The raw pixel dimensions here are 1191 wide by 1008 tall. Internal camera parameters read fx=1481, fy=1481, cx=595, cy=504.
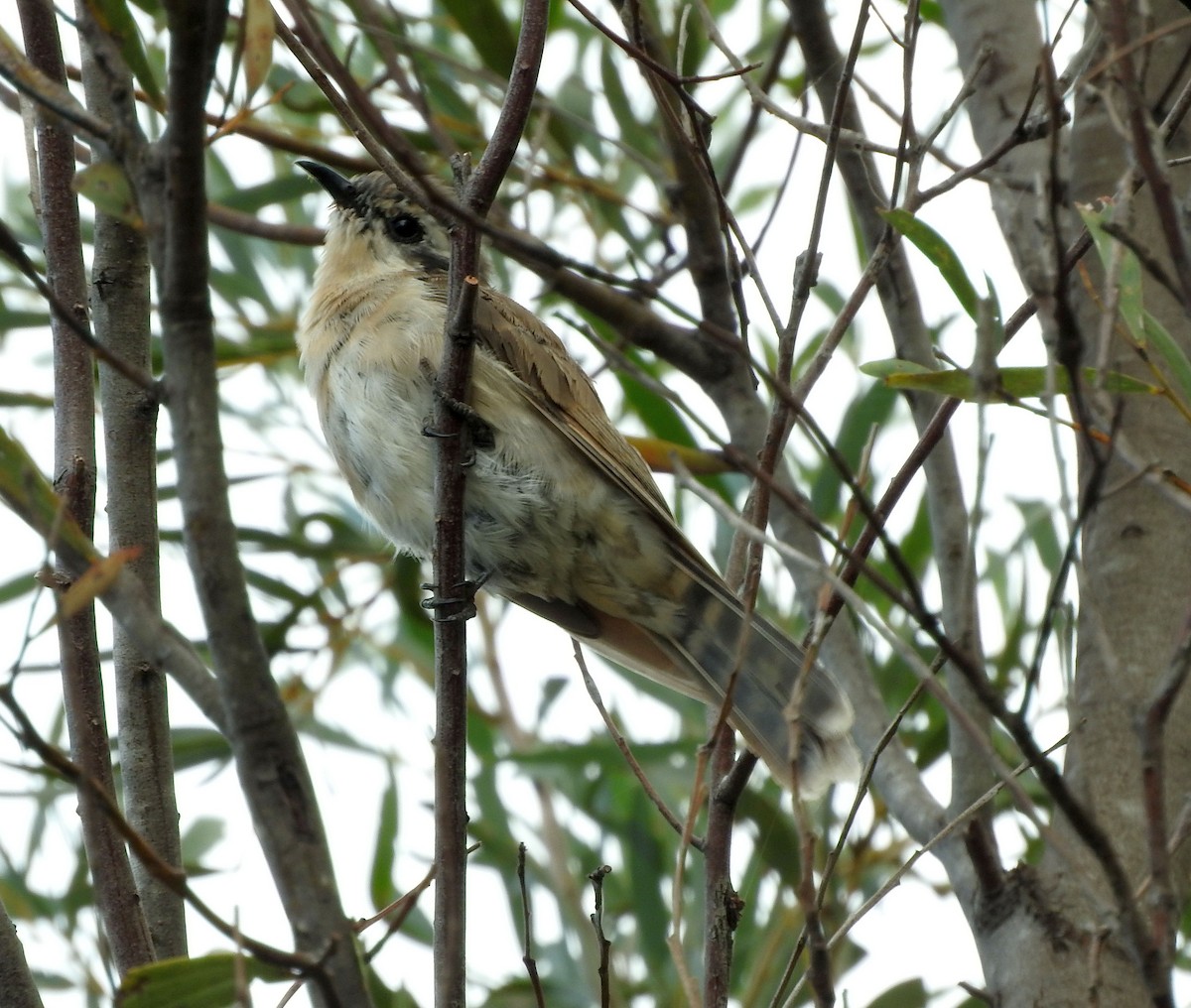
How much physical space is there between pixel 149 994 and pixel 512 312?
9.28 ft

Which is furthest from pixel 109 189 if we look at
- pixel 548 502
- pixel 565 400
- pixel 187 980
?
pixel 565 400

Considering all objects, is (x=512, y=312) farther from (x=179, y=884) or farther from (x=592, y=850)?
(x=179, y=884)

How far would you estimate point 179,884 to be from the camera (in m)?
1.61

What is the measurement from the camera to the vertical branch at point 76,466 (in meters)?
2.27

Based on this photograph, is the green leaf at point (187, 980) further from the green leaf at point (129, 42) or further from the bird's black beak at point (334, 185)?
the bird's black beak at point (334, 185)

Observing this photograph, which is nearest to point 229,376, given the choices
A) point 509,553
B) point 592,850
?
point 509,553

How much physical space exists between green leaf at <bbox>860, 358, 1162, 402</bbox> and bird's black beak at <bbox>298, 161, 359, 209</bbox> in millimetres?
2828

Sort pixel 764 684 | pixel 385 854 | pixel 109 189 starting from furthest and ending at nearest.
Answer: pixel 385 854 → pixel 764 684 → pixel 109 189

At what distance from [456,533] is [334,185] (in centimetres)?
245

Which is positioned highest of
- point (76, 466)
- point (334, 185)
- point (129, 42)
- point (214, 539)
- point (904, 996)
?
Answer: point (334, 185)

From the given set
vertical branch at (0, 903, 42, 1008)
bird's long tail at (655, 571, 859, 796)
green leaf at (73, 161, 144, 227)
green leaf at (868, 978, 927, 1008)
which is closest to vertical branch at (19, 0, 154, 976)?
vertical branch at (0, 903, 42, 1008)

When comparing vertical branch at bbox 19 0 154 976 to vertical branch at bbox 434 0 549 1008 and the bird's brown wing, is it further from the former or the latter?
the bird's brown wing

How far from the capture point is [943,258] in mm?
2381

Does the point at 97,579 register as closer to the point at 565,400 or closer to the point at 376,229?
the point at 565,400
